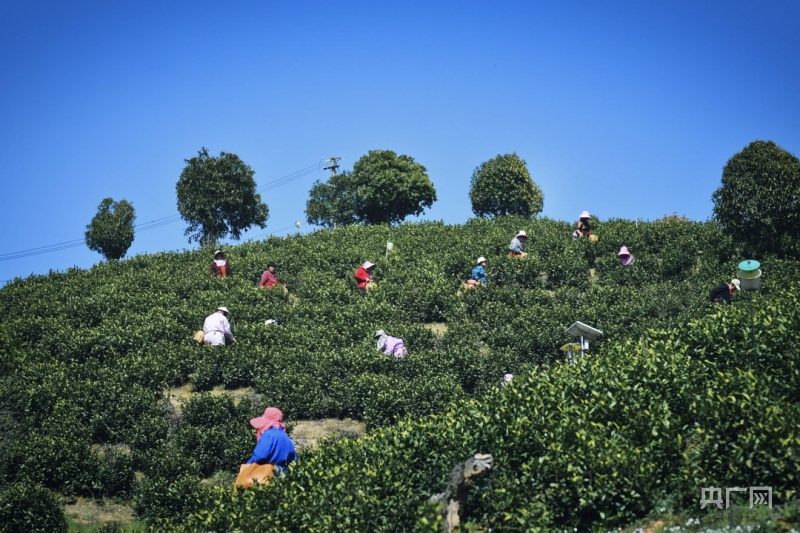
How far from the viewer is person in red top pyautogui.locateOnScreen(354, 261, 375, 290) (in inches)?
1098

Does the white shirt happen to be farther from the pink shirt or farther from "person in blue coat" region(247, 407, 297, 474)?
"person in blue coat" region(247, 407, 297, 474)

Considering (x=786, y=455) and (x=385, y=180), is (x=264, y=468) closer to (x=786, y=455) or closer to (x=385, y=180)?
(x=786, y=455)

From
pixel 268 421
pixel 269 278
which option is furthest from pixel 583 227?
pixel 268 421

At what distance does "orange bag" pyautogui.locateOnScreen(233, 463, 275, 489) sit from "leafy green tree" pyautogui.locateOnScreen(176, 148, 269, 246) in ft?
84.8

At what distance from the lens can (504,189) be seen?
4006 cm

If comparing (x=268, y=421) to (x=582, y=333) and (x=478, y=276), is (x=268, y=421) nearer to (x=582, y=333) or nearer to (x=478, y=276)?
(x=582, y=333)

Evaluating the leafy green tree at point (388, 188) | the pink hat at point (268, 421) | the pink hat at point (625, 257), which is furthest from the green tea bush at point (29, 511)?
the leafy green tree at point (388, 188)

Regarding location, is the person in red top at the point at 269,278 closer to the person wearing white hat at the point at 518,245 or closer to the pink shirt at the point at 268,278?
the pink shirt at the point at 268,278

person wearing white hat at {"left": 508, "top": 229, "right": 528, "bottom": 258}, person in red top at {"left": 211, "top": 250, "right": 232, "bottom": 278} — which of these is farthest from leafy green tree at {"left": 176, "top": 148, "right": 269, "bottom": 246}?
person wearing white hat at {"left": 508, "top": 229, "right": 528, "bottom": 258}

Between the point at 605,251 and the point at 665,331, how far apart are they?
12021 mm

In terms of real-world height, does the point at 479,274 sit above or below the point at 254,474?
above

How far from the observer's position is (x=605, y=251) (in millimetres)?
30078

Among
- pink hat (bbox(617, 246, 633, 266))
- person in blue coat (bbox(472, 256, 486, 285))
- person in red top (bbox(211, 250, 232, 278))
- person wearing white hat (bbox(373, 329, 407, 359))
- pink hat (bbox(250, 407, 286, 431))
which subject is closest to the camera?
pink hat (bbox(250, 407, 286, 431))

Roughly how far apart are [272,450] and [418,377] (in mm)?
6186
